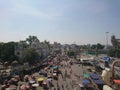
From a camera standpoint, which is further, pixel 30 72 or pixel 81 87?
pixel 30 72

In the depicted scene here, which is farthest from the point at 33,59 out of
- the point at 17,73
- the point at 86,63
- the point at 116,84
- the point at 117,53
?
the point at 117,53

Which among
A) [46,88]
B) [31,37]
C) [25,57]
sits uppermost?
[31,37]

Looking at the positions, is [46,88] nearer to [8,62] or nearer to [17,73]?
[17,73]

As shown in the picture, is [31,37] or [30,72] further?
[31,37]

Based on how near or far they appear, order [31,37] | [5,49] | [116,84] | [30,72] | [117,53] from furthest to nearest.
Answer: [31,37]
[117,53]
[5,49]
[30,72]
[116,84]

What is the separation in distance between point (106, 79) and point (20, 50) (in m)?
52.0

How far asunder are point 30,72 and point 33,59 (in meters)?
14.7

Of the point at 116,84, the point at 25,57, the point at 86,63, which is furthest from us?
the point at 86,63

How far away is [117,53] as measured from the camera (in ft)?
314

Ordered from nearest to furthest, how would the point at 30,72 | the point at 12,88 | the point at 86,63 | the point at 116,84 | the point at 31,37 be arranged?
the point at 116,84
the point at 12,88
the point at 30,72
the point at 86,63
the point at 31,37

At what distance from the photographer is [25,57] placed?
225 feet

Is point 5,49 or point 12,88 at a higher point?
point 5,49

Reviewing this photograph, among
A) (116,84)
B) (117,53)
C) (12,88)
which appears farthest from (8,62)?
(117,53)

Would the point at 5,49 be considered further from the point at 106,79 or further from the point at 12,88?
the point at 106,79
